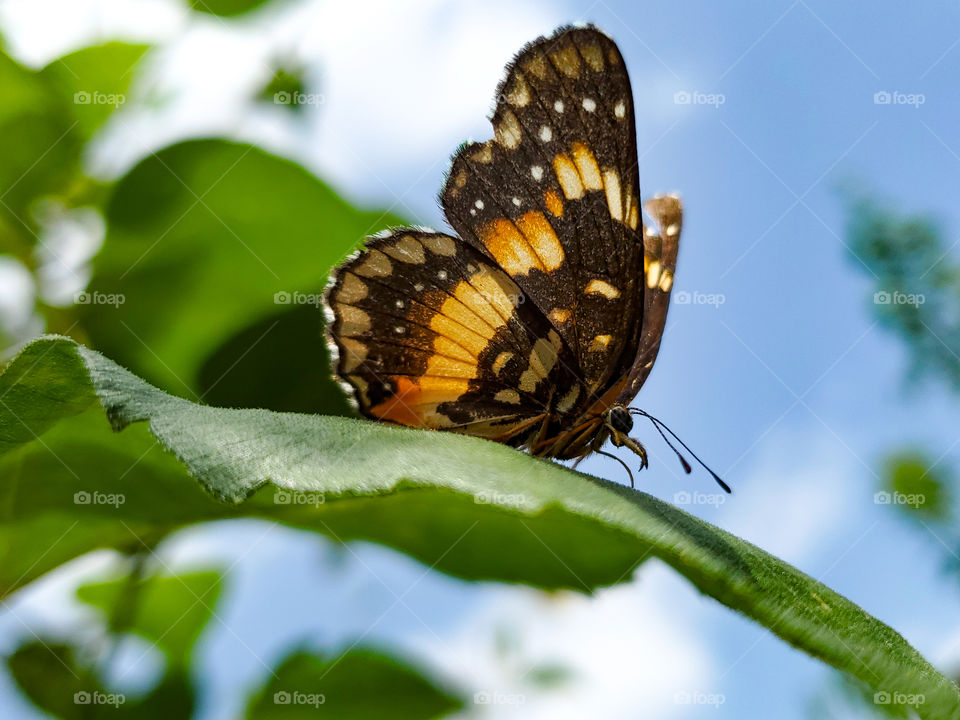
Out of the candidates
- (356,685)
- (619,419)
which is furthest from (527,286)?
(356,685)

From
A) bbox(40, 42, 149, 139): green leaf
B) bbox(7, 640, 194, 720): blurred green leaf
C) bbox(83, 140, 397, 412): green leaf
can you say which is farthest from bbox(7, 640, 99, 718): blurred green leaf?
bbox(40, 42, 149, 139): green leaf

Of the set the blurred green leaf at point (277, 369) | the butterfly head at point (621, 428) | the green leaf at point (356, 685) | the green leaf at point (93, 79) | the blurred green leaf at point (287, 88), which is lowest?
the green leaf at point (356, 685)

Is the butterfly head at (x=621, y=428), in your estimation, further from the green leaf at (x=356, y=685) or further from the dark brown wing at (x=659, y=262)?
the green leaf at (x=356, y=685)

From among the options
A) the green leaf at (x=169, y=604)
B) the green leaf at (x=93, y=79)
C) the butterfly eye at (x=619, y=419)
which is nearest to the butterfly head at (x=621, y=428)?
the butterfly eye at (x=619, y=419)

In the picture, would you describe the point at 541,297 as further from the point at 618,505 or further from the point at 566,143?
the point at 618,505

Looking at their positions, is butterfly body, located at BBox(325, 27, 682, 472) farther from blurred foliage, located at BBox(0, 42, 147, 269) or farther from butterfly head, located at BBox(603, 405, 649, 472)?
blurred foliage, located at BBox(0, 42, 147, 269)

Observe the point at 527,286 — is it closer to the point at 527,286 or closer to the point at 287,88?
the point at 527,286

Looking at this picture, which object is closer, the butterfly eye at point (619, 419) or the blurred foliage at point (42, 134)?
the blurred foliage at point (42, 134)

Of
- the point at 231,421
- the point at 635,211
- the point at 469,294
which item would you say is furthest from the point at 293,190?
the point at 231,421
